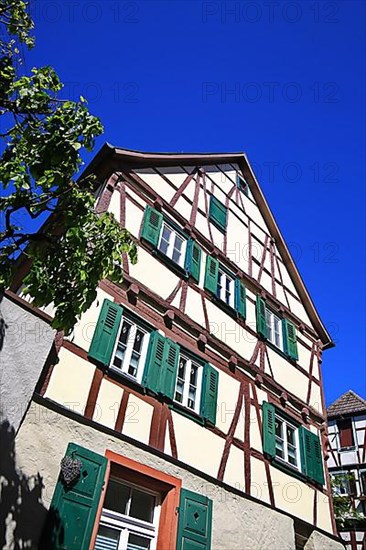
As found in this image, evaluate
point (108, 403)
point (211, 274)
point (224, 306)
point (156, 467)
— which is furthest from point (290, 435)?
point (108, 403)

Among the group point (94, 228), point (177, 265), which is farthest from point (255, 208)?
point (94, 228)

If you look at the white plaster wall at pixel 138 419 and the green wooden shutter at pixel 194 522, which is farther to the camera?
the white plaster wall at pixel 138 419

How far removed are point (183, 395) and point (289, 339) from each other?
508 cm

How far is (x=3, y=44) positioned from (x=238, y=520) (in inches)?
304

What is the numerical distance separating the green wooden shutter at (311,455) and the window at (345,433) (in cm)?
1076

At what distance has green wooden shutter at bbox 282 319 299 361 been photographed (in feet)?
39.8

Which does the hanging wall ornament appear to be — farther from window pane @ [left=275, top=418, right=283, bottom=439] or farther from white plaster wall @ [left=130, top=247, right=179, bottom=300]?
window pane @ [left=275, top=418, right=283, bottom=439]

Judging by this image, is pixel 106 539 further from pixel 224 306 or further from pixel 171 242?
pixel 171 242

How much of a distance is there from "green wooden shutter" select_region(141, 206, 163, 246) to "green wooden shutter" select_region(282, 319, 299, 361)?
4889 mm

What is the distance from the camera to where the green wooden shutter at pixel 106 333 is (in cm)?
710

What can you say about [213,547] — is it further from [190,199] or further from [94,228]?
[190,199]

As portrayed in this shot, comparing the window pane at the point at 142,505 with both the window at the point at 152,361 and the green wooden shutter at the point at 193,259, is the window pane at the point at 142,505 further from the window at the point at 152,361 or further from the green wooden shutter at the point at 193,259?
the green wooden shutter at the point at 193,259

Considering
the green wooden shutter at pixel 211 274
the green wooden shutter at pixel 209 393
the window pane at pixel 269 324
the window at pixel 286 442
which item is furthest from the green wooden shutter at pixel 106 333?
the window pane at pixel 269 324

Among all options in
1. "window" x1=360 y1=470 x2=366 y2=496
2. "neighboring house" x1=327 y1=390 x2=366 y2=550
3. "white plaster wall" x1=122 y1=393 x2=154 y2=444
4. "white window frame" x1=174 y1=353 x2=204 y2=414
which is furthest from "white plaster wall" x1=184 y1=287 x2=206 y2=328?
"window" x1=360 y1=470 x2=366 y2=496
